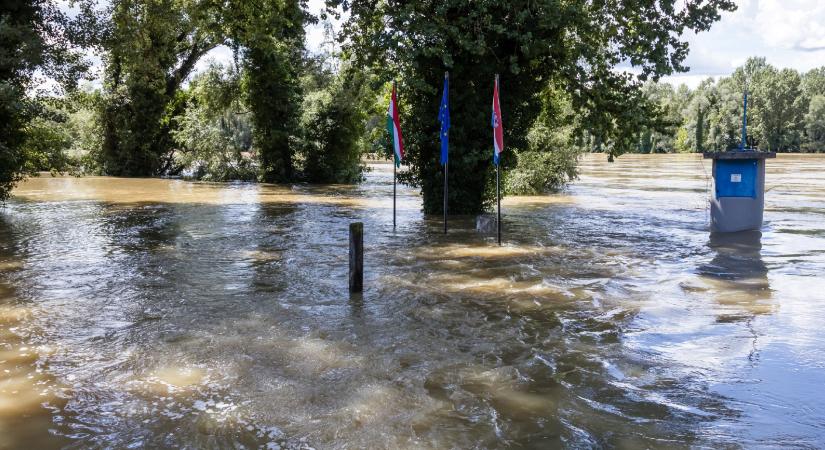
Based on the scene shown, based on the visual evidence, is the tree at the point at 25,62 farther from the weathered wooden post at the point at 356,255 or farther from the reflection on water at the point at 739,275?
the reflection on water at the point at 739,275

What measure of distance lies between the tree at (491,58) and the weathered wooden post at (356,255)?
7.51 metres

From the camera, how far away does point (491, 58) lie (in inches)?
675

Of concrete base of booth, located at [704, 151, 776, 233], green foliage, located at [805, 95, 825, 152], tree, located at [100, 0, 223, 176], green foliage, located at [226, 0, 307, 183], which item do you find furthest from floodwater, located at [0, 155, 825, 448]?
green foliage, located at [805, 95, 825, 152]

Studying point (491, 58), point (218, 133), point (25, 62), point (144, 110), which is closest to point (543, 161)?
point (491, 58)

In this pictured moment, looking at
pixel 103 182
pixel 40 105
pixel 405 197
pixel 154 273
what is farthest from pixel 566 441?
pixel 103 182

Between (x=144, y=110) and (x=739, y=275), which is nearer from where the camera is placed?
(x=739, y=275)

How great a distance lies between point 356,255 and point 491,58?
959cm

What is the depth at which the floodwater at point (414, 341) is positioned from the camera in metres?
5.13

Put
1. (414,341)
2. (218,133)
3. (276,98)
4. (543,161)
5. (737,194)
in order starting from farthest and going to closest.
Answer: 1. (218,133)
2. (276,98)
3. (543,161)
4. (737,194)
5. (414,341)

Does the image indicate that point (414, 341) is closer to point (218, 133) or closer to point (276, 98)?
point (276, 98)

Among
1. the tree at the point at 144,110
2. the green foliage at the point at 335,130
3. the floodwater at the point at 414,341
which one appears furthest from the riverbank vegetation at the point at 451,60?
the tree at the point at 144,110

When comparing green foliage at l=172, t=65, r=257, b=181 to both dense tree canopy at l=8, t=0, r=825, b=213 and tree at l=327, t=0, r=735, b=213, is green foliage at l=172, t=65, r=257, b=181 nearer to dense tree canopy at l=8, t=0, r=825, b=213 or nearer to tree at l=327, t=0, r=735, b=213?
dense tree canopy at l=8, t=0, r=825, b=213

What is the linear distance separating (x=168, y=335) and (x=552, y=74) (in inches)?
524

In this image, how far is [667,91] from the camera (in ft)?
521
